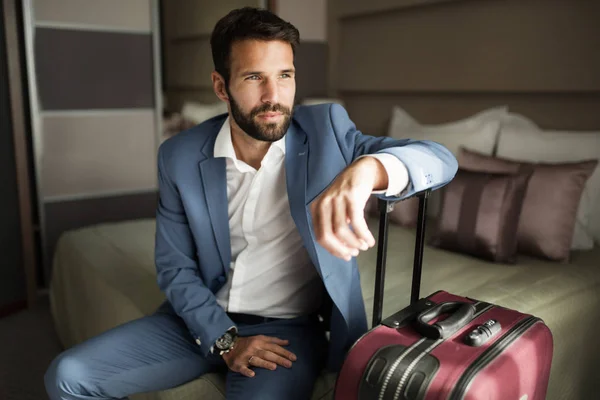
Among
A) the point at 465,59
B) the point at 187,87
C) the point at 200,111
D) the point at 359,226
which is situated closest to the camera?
the point at 359,226

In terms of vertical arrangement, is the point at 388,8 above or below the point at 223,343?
above

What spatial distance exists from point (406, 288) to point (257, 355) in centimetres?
74

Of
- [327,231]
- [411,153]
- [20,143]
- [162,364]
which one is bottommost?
[162,364]

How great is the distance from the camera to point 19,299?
10.1ft

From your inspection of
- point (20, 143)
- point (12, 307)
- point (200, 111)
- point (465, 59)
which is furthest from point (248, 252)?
point (200, 111)

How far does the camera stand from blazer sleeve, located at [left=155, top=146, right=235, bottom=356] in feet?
4.55

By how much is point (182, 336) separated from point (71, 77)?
222 cm

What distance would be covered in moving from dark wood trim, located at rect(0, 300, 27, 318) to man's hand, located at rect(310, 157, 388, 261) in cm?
269

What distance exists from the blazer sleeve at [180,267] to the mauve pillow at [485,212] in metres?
1.10

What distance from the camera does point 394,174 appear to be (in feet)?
3.43

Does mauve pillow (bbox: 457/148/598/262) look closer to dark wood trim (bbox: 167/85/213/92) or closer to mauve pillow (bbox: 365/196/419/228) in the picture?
mauve pillow (bbox: 365/196/419/228)

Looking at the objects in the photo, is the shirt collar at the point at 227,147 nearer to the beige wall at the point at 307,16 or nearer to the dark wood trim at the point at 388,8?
the dark wood trim at the point at 388,8

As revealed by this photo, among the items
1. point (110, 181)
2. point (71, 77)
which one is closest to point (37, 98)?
point (71, 77)

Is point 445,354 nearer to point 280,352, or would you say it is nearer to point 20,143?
point 280,352
